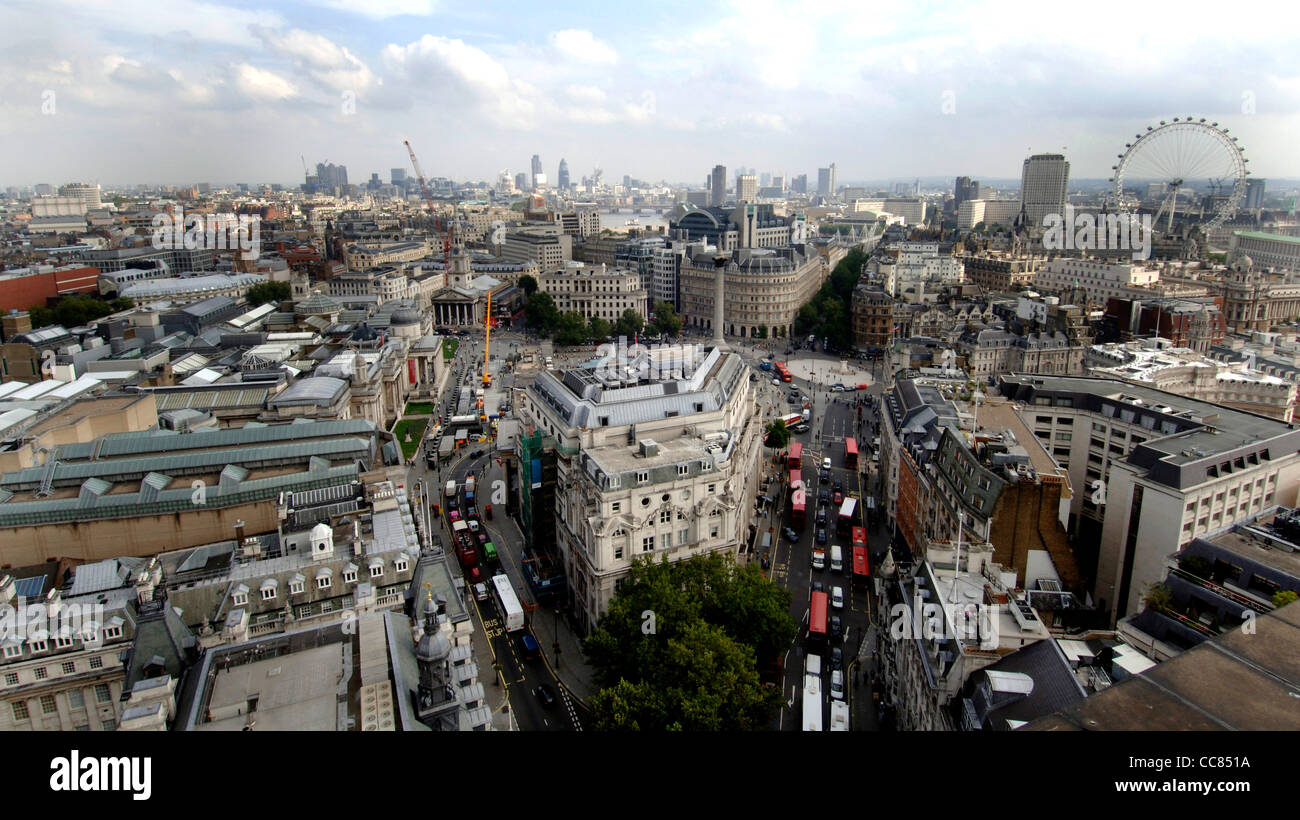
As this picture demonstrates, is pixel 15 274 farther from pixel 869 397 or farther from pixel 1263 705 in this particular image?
pixel 1263 705

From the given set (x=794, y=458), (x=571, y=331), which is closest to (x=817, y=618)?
(x=794, y=458)

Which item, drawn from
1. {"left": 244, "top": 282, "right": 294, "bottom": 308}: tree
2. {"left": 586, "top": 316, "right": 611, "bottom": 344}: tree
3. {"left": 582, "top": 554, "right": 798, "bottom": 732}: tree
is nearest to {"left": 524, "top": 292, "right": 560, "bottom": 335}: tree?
{"left": 586, "top": 316, "right": 611, "bottom": 344}: tree

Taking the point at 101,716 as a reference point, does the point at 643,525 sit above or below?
above

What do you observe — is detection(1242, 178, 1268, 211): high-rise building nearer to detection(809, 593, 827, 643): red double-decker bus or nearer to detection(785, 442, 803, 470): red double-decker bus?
detection(785, 442, 803, 470): red double-decker bus

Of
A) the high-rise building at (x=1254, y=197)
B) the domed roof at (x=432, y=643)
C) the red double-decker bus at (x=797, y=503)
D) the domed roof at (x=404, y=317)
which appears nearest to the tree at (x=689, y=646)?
the domed roof at (x=432, y=643)

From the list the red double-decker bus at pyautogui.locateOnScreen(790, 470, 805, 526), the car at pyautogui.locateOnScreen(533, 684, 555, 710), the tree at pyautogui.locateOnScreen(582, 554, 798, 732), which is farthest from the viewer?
the red double-decker bus at pyautogui.locateOnScreen(790, 470, 805, 526)

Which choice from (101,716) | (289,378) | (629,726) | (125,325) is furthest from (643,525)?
(125,325)
